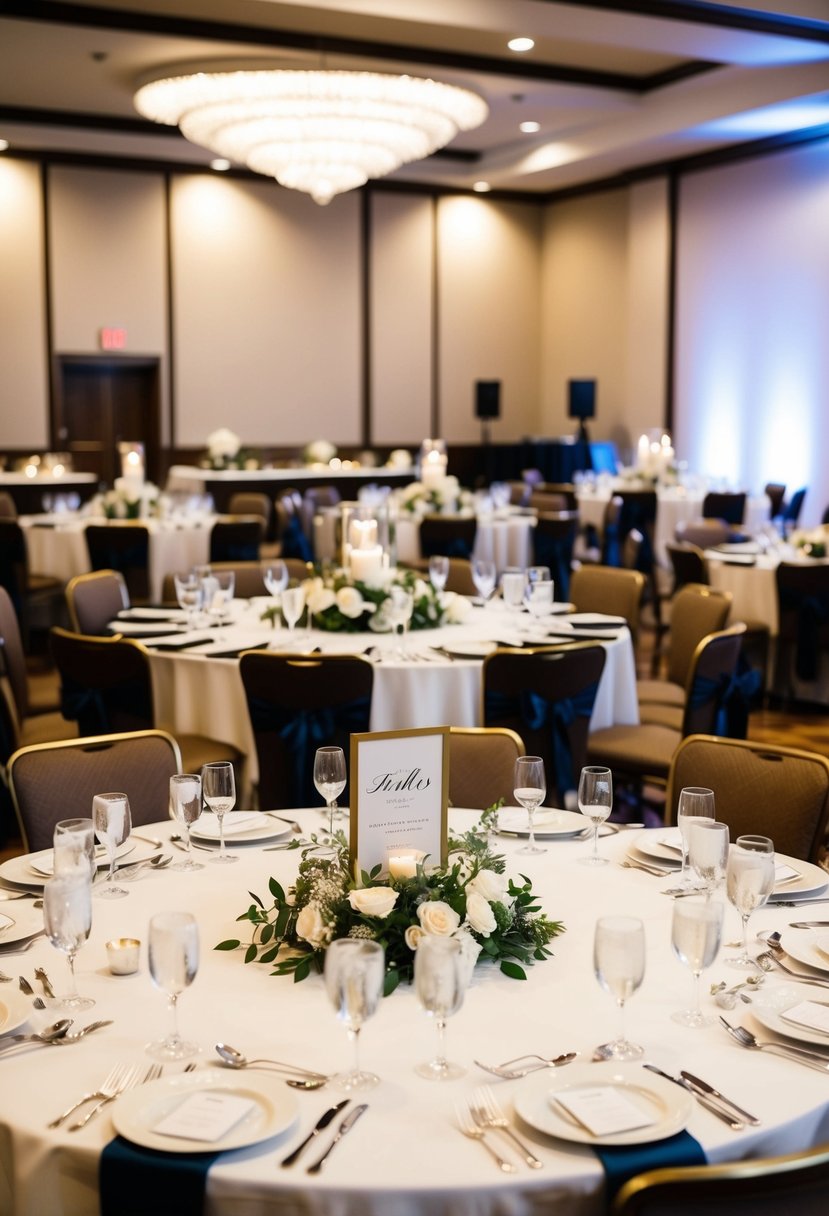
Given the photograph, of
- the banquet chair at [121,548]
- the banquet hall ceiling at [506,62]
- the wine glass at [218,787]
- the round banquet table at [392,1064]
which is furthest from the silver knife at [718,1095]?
the banquet hall ceiling at [506,62]

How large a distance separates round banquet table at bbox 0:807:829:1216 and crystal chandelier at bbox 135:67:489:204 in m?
8.54

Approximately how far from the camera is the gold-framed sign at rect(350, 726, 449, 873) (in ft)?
6.83

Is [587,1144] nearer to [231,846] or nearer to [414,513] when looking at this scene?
[231,846]

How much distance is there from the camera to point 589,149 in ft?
47.5

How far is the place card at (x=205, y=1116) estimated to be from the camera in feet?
5.21

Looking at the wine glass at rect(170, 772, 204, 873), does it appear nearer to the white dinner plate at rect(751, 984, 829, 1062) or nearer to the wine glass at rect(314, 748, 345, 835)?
the wine glass at rect(314, 748, 345, 835)

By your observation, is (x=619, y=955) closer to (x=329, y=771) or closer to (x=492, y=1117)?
(x=492, y=1117)

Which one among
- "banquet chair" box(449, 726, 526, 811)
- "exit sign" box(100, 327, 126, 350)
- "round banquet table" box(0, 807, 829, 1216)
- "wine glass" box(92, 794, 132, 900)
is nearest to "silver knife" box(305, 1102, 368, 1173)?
"round banquet table" box(0, 807, 829, 1216)

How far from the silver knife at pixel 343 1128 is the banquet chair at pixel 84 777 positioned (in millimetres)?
1550

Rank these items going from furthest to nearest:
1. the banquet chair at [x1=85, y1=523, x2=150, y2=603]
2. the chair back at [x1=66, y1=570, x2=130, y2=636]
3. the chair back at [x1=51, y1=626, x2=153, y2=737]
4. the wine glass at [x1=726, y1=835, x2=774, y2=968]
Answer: the banquet chair at [x1=85, y1=523, x2=150, y2=603], the chair back at [x1=66, y1=570, x2=130, y2=636], the chair back at [x1=51, y1=626, x2=153, y2=737], the wine glass at [x1=726, y1=835, x2=774, y2=968]

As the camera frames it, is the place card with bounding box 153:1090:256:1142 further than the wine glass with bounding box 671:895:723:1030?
No

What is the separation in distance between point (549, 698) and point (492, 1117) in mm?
2630

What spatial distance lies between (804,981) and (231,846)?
3.91 ft

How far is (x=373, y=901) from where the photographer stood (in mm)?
2000
